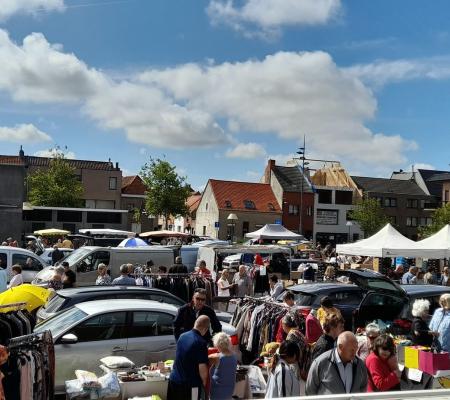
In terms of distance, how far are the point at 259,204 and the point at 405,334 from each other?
56.0 metres

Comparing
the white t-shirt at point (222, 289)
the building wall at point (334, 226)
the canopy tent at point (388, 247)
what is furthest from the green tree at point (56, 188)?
the white t-shirt at point (222, 289)

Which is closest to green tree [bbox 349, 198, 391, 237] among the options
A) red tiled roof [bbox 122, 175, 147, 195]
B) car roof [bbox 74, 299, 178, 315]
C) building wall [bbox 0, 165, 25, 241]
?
red tiled roof [bbox 122, 175, 147, 195]

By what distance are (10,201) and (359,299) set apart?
24.3 meters

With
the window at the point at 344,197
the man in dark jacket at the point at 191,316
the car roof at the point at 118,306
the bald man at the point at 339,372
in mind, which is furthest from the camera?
the window at the point at 344,197

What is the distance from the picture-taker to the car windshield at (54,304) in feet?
33.5

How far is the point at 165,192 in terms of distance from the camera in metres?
59.2

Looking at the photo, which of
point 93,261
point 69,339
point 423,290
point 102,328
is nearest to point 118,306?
point 102,328

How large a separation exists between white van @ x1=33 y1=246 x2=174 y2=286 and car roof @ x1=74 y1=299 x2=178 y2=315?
8.66 meters

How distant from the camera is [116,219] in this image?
44.3 meters

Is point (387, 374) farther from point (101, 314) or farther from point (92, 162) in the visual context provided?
point (92, 162)

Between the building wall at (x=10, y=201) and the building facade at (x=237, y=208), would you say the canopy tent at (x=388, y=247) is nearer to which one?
the building wall at (x=10, y=201)

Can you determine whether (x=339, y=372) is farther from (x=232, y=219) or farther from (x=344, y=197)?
(x=344, y=197)

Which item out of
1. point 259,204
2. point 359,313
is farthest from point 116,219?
point 359,313

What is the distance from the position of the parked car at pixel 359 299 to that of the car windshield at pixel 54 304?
4.80m
